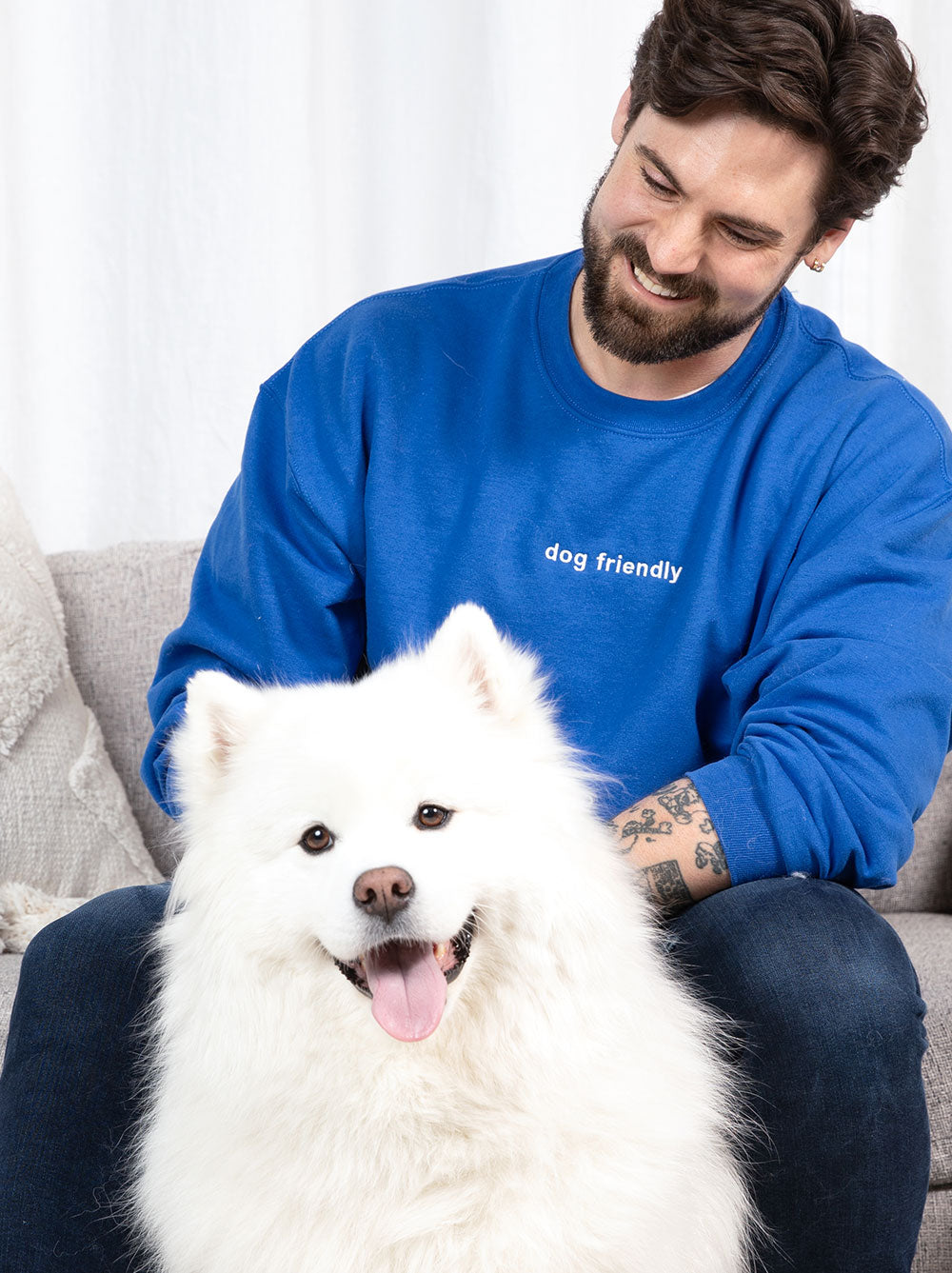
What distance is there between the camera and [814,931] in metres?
1.55

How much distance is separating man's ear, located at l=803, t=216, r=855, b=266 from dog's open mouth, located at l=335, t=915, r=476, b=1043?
4.57ft

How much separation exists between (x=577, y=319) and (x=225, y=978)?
1.37m

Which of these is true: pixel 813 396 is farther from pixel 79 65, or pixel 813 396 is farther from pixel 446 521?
pixel 79 65

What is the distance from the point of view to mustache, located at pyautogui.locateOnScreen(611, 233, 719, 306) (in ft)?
6.57

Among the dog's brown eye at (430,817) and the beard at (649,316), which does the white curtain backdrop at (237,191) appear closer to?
the beard at (649,316)

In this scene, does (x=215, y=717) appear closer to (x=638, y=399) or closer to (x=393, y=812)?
(x=393, y=812)

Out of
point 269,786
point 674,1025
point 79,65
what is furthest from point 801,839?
point 79,65

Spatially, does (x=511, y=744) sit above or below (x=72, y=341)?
above

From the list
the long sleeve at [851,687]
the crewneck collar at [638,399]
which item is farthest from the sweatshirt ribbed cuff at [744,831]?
the crewneck collar at [638,399]

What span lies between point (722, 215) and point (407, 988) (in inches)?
52.1

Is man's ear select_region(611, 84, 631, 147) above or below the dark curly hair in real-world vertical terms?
below

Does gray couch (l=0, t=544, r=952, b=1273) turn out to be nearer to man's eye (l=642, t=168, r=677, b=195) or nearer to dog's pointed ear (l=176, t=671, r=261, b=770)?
dog's pointed ear (l=176, t=671, r=261, b=770)

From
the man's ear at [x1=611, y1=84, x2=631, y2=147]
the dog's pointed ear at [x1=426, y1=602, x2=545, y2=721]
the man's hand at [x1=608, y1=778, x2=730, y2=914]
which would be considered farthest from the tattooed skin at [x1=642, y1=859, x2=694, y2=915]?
the man's ear at [x1=611, y1=84, x2=631, y2=147]

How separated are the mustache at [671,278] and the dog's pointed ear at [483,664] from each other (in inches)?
31.5
